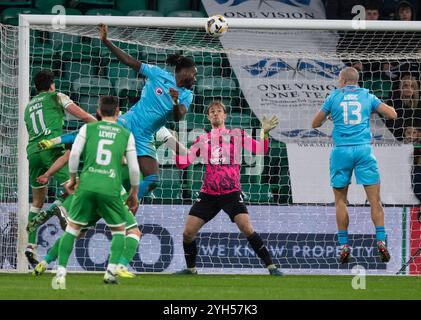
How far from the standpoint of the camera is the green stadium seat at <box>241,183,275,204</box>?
1486cm

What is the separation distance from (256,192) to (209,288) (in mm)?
4661

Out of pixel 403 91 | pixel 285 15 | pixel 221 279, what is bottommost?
pixel 221 279

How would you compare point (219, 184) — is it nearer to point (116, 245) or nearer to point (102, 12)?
point (116, 245)

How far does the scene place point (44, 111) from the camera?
12383mm

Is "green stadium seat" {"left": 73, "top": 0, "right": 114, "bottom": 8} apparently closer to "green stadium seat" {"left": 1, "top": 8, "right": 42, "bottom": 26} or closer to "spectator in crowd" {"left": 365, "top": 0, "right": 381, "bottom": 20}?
"green stadium seat" {"left": 1, "top": 8, "right": 42, "bottom": 26}

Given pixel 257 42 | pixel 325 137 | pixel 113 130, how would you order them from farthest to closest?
pixel 257 42
pixel 325 137
pixel 113 130

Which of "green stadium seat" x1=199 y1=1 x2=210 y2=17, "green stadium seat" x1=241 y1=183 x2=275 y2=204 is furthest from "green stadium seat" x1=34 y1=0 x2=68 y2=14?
"green stadium seat" x1=241 y1=183 x2=275 y2=204

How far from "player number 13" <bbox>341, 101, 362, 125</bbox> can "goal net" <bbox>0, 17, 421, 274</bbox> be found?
4.16 ft

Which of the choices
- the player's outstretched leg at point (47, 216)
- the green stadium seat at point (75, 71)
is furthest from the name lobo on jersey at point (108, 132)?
the green stadium seat at point (75, 71)

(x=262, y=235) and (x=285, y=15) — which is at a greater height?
(x=285, y=15)

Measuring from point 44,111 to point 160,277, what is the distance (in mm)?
2171

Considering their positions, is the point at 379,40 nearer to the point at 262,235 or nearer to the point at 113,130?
the point at 262,235

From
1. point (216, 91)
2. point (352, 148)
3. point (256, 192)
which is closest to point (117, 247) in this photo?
point (352, 148)

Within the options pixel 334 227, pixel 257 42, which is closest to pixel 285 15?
pixel 257 42
